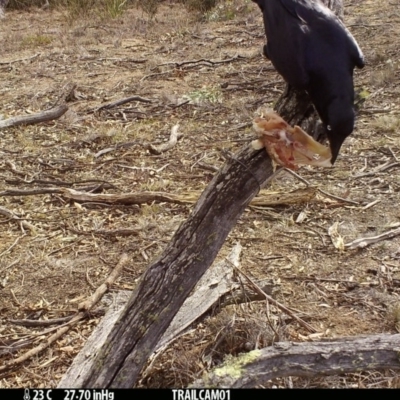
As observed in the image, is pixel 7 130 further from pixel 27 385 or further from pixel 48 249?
pixel 27 385

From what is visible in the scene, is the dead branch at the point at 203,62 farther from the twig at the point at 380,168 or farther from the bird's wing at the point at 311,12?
the bird's wing at the point at 311,12

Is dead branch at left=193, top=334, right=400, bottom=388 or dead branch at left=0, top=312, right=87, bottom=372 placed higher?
dead branch at left=193, top=334, right=400, bottom=388

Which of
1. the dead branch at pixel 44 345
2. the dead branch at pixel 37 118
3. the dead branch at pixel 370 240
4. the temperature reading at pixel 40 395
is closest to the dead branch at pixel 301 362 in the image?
the temperature reading at pixel 40 395

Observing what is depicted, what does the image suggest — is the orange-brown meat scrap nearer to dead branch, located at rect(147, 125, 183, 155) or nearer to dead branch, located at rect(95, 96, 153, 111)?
dead branch, located at rect(147, 125, 183, 155)

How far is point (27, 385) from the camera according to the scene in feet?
Result: 8.28

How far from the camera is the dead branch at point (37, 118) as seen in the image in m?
5.46

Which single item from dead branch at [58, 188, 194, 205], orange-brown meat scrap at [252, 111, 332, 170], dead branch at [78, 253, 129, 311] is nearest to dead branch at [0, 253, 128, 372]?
dead branch at [78, 253, 129, 311]

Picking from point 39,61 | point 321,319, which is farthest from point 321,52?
point 39,61

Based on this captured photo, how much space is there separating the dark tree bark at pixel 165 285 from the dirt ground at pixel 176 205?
0.38 meters

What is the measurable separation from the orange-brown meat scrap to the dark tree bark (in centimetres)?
19

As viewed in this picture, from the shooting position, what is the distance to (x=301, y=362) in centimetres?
203

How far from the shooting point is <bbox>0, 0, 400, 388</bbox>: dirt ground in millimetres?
2703

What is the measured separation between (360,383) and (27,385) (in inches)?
54.4

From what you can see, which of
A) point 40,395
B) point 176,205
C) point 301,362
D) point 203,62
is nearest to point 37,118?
point 176,205
